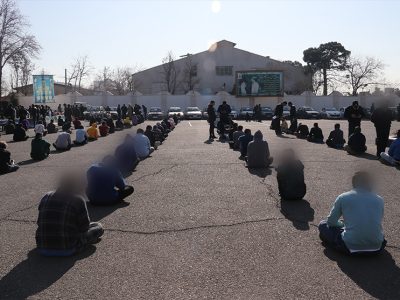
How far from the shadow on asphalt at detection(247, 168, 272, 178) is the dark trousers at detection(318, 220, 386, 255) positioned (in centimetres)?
578

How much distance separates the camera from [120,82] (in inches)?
4021

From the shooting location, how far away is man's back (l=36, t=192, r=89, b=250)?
5875 millimetres

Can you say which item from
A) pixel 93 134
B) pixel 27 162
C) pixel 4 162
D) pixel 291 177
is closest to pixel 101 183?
pixel 291 177

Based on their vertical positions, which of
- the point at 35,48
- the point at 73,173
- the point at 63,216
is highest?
the point at 35,48

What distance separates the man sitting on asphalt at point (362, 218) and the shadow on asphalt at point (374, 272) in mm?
120

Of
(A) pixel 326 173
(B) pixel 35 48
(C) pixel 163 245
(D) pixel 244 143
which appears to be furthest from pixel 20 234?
(B) pixel 35 48

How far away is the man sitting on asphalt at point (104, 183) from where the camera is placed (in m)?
8.67

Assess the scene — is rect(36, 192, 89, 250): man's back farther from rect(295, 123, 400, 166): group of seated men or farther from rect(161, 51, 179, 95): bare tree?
rect(161, 51, 179, 95): bare tree

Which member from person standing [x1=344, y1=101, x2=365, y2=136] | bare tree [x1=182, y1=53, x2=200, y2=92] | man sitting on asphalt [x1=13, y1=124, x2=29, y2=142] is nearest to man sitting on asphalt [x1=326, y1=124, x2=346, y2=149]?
person standing [x1=344, y1=101, x2=365, y2=136]

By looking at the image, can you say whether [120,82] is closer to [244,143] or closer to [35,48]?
[35,48]

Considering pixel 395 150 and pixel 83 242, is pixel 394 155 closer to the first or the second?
pixel 395 150

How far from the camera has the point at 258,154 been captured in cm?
1337

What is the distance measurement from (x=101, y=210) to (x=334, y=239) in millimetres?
4354

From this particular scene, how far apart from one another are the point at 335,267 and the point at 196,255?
5.64 feet
